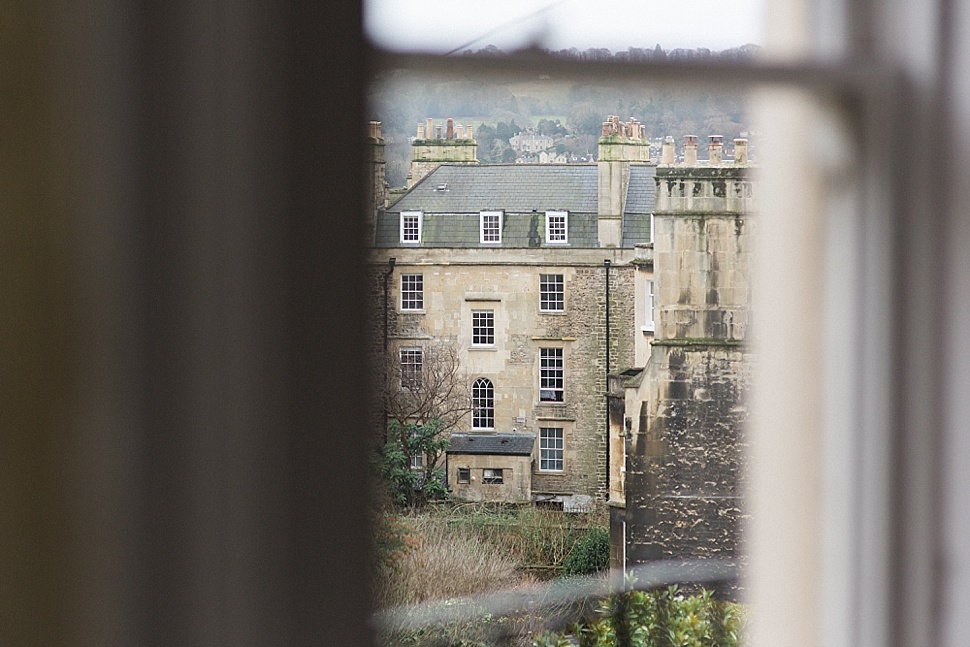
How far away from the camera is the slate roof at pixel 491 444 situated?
95 cm

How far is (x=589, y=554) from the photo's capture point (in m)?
1.00

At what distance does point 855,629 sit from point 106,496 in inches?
39.0

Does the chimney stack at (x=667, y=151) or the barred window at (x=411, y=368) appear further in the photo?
the chimney stack at (x=667, y=151)

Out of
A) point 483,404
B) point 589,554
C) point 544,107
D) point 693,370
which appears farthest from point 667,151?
point 589,554

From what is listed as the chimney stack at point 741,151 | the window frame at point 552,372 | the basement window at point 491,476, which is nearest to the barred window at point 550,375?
the window frame at point 552,372

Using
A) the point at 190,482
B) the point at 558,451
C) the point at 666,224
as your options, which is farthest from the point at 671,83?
the point at 190,482

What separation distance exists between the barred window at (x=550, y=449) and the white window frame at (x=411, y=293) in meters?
0.21

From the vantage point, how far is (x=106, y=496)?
364mm

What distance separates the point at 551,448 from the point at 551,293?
0.18 m

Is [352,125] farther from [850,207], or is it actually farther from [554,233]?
[850,207]

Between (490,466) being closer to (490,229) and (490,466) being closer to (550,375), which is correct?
(550,375)

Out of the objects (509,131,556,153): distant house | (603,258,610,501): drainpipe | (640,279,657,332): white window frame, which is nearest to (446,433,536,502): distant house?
(603,258,610,501): drainpipe

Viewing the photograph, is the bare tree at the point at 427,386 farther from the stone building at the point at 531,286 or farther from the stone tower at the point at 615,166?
the stone tower at the point at 615,166

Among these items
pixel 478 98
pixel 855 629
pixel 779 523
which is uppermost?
pixel 478 98
